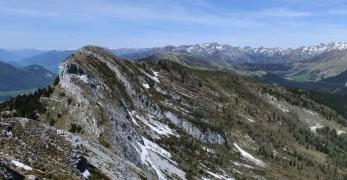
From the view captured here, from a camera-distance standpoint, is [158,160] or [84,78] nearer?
[158,160]

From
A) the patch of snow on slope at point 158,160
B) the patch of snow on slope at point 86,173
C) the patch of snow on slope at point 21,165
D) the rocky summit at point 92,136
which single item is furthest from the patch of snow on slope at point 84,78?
the patch of snow on slope at point 21,165

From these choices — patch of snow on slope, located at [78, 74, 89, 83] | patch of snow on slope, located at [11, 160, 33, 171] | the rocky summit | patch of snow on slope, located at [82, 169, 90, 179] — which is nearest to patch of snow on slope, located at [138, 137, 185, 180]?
the rocky summit

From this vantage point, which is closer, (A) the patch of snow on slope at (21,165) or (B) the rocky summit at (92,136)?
(A) the patch of snow on slope at (21,165)

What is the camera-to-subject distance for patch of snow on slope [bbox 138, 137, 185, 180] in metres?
122

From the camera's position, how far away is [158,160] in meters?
132

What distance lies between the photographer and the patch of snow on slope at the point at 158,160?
122438mm

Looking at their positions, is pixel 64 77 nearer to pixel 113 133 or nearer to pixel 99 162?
pixel 113 133

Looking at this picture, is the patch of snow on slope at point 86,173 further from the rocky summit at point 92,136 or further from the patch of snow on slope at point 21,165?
the patch of snow on slope at point 21,165

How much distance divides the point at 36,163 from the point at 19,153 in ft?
6.00

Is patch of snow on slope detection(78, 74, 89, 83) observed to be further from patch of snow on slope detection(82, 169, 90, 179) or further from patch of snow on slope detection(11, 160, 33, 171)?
patch of snow on slope detection(11, 160, 33, 171)

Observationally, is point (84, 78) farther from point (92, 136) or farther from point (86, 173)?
point (86, 173)

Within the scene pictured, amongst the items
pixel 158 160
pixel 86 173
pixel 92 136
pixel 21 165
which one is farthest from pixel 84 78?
pixel 21 165

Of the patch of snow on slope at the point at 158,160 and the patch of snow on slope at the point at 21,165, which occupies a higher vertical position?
the patch of snow on slope at the point at 21,165

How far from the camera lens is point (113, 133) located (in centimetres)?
11062
